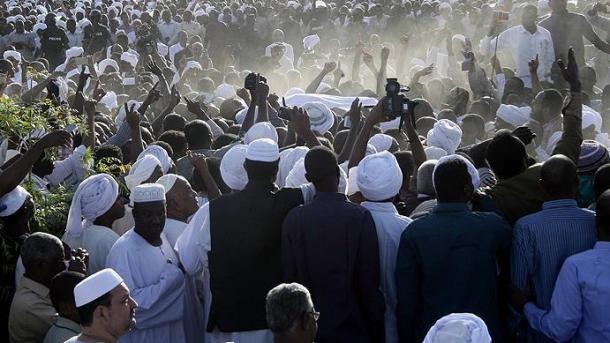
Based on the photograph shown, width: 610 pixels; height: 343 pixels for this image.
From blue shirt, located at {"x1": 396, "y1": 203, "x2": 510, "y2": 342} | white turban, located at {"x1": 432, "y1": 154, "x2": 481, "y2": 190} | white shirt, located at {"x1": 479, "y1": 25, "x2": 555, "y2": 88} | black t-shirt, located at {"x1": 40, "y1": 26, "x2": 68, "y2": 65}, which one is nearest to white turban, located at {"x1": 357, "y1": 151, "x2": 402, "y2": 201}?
white turban, located at {"x1": 432, "y1": 154, "x2": 481, "y2": 190}

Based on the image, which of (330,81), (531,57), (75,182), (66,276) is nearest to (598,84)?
(531,57)

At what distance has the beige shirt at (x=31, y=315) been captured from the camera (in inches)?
214

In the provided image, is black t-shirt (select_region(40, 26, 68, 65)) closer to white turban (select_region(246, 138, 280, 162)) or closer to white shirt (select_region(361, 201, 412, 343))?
white turban (select_region(246, 138, 280, 162))

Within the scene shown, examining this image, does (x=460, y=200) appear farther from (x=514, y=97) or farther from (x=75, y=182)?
(x=514, y=97)

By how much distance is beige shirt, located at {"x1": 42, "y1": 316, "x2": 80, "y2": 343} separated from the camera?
5.08m

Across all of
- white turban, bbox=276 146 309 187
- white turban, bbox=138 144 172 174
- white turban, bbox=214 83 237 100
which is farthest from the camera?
white turban, bbox=214 83 237 100

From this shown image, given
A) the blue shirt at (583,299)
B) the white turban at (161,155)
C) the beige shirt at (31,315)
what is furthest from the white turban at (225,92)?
the blue shirt at (583,299)

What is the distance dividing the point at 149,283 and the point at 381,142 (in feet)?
9.52

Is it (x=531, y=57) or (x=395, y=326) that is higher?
(x=531, y=57)

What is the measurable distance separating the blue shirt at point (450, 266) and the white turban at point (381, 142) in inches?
106

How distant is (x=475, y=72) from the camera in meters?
12.8

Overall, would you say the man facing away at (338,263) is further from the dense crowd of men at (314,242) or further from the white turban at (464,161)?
the white turban at (464,161)

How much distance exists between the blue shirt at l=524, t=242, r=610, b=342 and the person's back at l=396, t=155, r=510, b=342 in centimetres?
38

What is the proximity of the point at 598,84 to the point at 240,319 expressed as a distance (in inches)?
448
